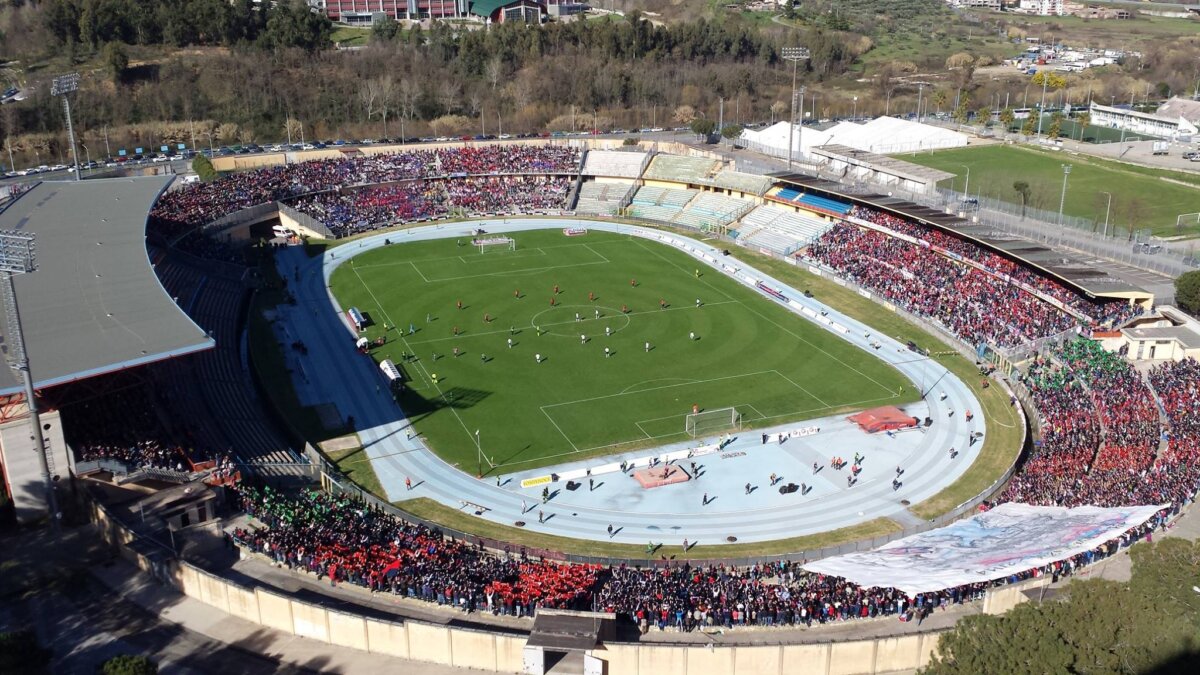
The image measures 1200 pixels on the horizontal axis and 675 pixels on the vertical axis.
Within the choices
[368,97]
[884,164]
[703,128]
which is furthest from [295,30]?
[884,164]

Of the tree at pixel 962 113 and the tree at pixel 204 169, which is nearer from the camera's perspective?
the tree at pixel 204 169

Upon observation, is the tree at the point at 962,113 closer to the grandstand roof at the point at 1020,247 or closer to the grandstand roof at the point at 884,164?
the grandstand roof at the point at 884,164

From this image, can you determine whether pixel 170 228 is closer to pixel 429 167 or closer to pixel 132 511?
pixel 429 167

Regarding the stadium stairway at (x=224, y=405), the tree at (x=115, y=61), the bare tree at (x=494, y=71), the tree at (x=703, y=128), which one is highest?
the tree at (x=115, y=61)

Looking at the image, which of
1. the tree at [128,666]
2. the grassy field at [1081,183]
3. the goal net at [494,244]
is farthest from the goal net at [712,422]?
the grassy field at [1081,183]

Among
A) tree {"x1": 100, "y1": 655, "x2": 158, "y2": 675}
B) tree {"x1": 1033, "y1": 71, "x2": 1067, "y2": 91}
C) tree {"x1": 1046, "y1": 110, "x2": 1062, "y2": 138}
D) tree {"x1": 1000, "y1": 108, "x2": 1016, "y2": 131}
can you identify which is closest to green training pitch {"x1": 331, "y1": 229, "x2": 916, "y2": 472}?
tree {"x1": 100, "y1": 655, "x2": 158, "y2": 675}

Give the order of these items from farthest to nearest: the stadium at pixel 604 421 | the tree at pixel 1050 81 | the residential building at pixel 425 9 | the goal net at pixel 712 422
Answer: the residential building at pixel 425 9
the tree at pixel 1050 81
the goal net at pixel 712 422
the stadium at pixel 604 421
